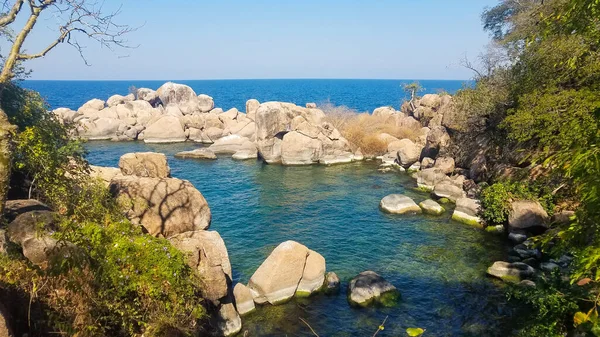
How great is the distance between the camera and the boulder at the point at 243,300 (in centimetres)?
1502

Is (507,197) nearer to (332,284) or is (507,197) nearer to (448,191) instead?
(448,191)

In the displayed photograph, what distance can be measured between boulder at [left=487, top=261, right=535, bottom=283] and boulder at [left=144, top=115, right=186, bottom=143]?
4916cm

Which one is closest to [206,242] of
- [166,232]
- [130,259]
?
[166,232]

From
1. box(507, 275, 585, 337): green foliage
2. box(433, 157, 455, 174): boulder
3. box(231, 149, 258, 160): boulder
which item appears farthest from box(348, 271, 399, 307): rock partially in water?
box(231, 149, 258, 160): boulder

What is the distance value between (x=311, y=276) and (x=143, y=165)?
11.4 m

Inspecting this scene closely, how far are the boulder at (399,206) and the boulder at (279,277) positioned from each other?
1277 cm

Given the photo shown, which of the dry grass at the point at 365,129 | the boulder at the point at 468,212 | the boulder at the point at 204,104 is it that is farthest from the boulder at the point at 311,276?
the boulder at the point at 204,104

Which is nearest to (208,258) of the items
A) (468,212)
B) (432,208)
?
(432,208)

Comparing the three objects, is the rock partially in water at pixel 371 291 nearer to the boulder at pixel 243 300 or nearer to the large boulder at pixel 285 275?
the large boulder at pixel 285 275

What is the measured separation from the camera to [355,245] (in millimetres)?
22047

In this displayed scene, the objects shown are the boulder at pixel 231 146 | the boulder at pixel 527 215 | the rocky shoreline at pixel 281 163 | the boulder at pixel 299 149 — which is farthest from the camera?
the boulder at pixel 231 146

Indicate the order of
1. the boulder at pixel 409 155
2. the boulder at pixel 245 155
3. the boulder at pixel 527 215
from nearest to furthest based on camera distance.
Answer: the boulder at pixel 527 215 → the boulder at pixel 409 155 → the boulder at pixel 245 155

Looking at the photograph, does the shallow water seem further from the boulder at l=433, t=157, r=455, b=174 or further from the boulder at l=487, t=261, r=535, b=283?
the boulder at l=433, t=157, r=455, b=174

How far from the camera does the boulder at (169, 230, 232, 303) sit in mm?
12758
